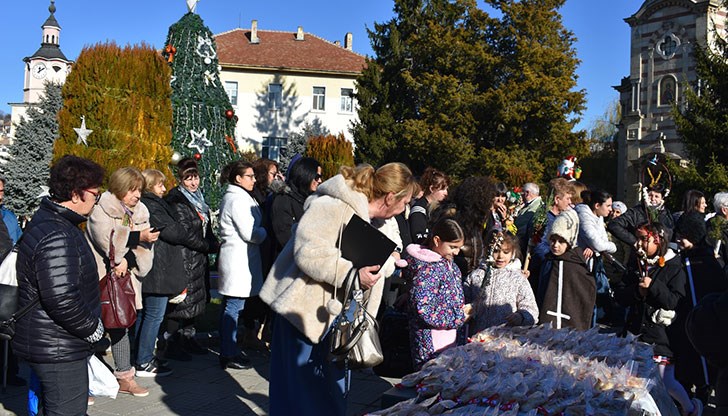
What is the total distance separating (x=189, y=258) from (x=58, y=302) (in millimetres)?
2954

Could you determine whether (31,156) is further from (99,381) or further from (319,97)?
(99,381)

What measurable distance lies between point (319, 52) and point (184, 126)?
34.1m

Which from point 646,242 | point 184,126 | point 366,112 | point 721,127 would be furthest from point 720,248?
point 366,112

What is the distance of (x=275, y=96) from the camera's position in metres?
45.2

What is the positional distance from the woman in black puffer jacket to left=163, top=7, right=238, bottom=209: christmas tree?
1015 centimetres

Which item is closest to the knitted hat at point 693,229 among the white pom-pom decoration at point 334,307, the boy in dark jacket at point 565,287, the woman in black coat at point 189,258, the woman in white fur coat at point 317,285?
the boy in dark jacket at point 565,287

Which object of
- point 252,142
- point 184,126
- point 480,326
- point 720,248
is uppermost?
point 252,142

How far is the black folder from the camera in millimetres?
3553

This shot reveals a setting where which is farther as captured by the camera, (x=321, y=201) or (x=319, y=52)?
(x=319, y=52)

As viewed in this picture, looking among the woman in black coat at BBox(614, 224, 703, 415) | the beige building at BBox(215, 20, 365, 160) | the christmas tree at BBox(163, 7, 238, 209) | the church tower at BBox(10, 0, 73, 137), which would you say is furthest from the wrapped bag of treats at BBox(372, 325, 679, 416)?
the church tower at BBox(10, 0, 73, 137)

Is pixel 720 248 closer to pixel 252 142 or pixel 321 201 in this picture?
pixel 321 201

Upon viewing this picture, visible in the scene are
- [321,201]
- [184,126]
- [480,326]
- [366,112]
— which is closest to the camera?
[321,201]

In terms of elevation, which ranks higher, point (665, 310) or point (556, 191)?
point (556, 191)

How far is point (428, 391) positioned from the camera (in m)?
3.02
